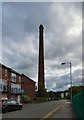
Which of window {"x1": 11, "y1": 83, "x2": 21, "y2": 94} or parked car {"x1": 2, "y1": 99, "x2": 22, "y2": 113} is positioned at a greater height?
window {"x1": 11, "y1": 83, "x2": 21, "y2": 94}

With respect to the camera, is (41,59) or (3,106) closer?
(3,106)

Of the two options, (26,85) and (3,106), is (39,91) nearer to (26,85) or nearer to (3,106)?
(26,85)

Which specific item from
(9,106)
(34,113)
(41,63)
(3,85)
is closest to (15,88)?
(3,85)

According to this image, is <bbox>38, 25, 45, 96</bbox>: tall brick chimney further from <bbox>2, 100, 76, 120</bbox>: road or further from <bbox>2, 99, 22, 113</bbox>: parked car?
<bbox>2, 99, 22, 113</bbox>: parked car

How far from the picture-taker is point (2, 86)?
69938 millimetres

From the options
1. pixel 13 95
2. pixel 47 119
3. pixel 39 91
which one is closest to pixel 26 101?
pixel 13 95

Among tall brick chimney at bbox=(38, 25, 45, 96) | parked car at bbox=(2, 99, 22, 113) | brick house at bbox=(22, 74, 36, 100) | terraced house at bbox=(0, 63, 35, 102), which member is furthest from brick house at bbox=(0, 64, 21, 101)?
parked car at bbox=(2, 99, 22, 113)

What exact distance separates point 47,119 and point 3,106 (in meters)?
13.1

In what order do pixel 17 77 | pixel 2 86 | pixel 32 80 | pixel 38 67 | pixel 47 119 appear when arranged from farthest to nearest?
1. pixel 32 80
2. pixel 38 67
3. pixel 17 77
4. pixel 2 86
5. pixel 47 119

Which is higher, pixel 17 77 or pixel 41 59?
pixel 41 59

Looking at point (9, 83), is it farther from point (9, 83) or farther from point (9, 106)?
point (9, 106)

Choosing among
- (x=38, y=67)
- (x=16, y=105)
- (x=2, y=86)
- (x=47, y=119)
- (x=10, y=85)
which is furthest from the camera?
(x=38, y=67)

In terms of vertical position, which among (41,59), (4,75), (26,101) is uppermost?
(41,59)

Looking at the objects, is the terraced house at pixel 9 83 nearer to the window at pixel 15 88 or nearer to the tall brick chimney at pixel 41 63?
the window at pixel 15 88
